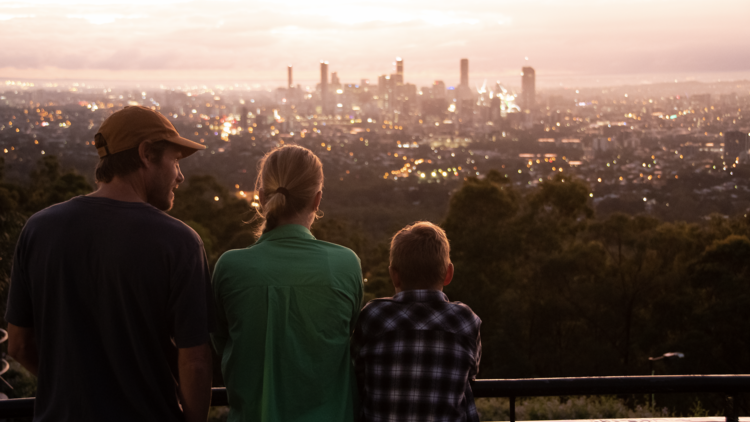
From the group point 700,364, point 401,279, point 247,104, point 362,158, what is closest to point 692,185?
point 700,364

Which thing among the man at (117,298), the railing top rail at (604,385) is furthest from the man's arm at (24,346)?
the railing top rail at (604,385)

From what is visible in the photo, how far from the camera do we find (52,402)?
4.79 ft

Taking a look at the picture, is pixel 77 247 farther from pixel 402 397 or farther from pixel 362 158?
pixel 362 158

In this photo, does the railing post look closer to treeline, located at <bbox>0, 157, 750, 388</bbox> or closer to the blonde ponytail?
the blonde ponytail

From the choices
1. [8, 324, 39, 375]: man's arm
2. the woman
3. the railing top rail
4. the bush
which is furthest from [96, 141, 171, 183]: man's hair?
the bush

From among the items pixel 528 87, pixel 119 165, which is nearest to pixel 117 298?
pixel 119 165

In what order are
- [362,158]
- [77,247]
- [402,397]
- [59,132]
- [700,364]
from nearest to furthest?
[77,247] < [402,397] < [700,364] < [59,132] < [362,158]

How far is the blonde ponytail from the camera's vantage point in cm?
159

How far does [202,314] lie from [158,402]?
0.78ft

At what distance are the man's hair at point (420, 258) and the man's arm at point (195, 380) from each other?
0.56m

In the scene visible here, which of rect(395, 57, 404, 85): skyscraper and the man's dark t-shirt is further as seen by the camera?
rect(395, 57, 404, 85): skyscraper

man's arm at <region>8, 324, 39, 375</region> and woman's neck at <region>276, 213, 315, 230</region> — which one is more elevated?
woman's neck at <region>276, 213, 315, 230</region>

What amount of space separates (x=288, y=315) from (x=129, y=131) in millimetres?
593

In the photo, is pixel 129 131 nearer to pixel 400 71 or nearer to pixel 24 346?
pixel 24 346
